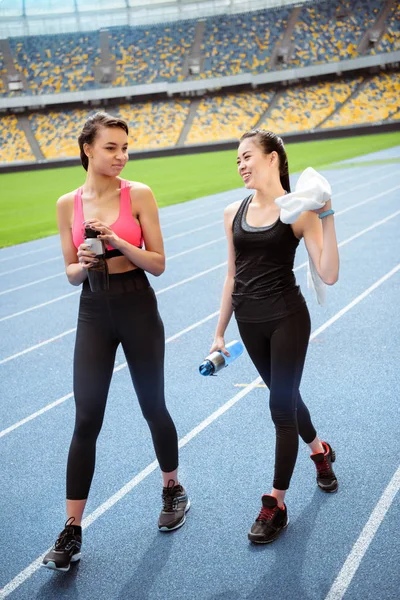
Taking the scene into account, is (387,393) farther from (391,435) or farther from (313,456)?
(313,456)

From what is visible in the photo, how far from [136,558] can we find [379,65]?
2103 inches

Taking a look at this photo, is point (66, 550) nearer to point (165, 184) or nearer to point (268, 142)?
point (268, 142)

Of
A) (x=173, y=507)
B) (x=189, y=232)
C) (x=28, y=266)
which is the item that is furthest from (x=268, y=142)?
(x=189, y=232)

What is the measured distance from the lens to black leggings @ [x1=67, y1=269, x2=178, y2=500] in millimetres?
3455

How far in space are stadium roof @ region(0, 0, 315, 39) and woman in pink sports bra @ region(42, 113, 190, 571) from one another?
221 ft

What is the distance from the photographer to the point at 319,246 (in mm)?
3359

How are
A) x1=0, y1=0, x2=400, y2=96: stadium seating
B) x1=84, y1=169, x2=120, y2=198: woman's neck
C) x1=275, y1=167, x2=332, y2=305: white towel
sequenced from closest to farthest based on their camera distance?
x1=275, y1=167, x2=332, y2=305: white towel, x1=84, y1=169, x2=120, y2=198: woman's neck, x1=0, y1=0, x2=400, y2=96: stadium seating

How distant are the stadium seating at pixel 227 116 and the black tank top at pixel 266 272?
146ft

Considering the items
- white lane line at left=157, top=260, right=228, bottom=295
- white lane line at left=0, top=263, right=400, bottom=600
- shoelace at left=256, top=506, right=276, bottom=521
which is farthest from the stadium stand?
shoelace at left=256, top=506, right=276, bottom=521

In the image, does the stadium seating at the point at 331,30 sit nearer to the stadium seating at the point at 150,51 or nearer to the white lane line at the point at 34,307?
the stadium seating at the point at 150,51

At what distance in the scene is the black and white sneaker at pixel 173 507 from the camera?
144 inches

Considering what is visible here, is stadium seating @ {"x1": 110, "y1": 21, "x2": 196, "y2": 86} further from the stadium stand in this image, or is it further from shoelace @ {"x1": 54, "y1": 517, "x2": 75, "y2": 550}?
shoelace @ {"x1": 54, "y1": 517, "x2": 75, "y2": 550}

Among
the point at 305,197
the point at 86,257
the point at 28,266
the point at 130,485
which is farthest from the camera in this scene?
the point at 28,266

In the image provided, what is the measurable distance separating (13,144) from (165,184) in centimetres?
2882
